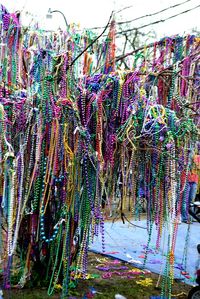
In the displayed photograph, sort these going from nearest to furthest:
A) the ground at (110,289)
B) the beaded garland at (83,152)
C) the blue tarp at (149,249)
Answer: the beaded garland at (83,152) < the ground at (110,289) < the blue tarp at (149,249)

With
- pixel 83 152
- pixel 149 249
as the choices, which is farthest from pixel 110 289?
pixel 149 249

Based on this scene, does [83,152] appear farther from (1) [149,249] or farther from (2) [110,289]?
(1) [149,249]

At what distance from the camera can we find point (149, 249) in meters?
7.62

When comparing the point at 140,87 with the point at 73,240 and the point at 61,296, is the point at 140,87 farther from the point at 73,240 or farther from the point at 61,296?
the point at 61,296

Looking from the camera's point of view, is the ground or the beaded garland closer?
the beaded garland

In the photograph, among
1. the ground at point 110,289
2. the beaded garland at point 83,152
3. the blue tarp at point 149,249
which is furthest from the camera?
the blue tarp at point 149,249

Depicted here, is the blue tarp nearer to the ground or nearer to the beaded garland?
the ground

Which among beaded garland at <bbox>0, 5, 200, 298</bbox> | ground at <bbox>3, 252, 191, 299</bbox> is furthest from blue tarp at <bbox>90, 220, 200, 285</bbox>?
beaded garland at <bbox>0, 5, 200, 298</bbox>

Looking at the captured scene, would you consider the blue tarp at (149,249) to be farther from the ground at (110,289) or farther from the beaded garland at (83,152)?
the beaded garland at (83,152)

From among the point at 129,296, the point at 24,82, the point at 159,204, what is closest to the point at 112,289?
the point at 129,296

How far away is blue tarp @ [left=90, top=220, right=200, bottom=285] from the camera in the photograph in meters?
6.40

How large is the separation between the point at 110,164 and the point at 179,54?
273 centimetres

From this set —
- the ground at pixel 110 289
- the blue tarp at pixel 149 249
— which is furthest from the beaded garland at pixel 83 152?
the blue tarp at pixel 149 249

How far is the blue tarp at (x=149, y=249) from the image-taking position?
6397 mm
